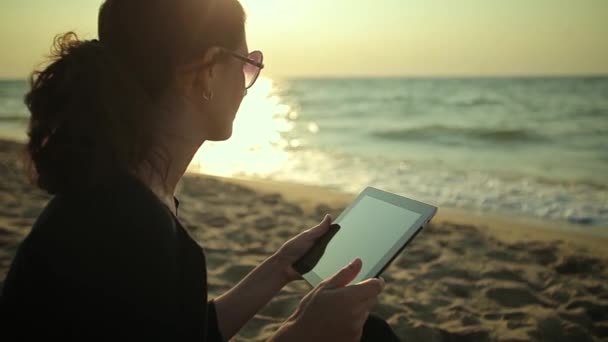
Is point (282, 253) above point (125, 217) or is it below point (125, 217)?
below

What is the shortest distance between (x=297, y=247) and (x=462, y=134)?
47.1 feet

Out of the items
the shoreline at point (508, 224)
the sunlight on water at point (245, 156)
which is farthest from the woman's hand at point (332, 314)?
the sunlight on water at point (245, 156)

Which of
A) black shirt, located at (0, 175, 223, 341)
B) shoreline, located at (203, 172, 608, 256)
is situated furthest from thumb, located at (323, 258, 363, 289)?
shoreline, located at (203, 172, 608, 256)

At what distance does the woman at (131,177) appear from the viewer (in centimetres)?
100

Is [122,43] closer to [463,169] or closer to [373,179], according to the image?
[373,179]

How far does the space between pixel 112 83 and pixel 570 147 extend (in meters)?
12.8

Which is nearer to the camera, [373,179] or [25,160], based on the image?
[25,160]

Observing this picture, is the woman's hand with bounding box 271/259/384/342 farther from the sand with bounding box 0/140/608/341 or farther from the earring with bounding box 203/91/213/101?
the sand with bounding box 0/140/608/341

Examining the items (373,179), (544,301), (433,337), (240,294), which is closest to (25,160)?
(240,294)

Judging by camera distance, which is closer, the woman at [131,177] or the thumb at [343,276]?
the woman at [131,177]

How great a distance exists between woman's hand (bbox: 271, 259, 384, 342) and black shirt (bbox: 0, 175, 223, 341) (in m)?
0.24

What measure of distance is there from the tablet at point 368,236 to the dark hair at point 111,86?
632mm

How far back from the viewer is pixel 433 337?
307 cm

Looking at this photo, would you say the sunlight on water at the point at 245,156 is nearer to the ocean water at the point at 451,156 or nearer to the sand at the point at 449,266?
the ocean water at the point at 451,156
